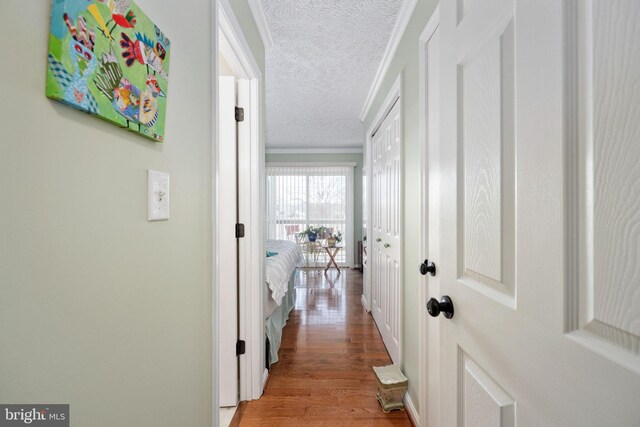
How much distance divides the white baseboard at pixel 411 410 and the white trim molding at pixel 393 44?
2.36 m

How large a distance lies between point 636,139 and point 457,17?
665 millimetres

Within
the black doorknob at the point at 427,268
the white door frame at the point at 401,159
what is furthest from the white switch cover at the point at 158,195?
the white door frame at the point at 401,159

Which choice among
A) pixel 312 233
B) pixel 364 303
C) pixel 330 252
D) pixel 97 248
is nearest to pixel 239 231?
pixel 97 248

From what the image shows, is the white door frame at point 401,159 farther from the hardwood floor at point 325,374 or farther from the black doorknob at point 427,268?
the black doorknob at point 427,268

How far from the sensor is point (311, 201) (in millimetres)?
6562

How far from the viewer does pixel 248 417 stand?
1.79 m

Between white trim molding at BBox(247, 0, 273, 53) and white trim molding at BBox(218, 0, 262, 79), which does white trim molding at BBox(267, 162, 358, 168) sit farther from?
white trim molding at BBox(218, 0, 262, 79)

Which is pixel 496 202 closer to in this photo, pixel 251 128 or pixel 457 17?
pixel 457 17

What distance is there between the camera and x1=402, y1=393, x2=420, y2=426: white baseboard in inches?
66.7

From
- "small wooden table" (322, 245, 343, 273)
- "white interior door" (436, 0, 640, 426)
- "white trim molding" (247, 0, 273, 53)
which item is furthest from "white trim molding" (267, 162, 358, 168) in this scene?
"white interior door" (436, 0, 640, 426)

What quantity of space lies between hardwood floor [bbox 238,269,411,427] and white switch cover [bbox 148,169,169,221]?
153cm

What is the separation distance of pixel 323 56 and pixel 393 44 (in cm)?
59

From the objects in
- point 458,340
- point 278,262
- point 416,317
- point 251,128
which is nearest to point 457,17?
point 458,340

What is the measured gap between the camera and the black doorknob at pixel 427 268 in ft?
4.79
